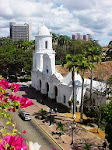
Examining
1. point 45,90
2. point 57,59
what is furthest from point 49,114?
point 57,59

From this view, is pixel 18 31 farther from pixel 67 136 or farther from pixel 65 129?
pixel 67 136

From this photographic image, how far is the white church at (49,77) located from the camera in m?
28.6

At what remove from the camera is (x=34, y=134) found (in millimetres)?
21078

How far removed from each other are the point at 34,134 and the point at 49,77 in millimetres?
13738

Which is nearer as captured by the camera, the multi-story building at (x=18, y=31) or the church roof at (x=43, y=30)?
the church roof at (x=43, y=30)

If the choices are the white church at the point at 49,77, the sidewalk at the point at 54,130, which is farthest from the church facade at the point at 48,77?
the sidewalk at the point at 54,130

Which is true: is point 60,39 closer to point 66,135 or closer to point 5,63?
point 5,63

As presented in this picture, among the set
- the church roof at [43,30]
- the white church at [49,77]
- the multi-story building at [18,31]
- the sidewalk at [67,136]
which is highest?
the multi-story building at [18,31]

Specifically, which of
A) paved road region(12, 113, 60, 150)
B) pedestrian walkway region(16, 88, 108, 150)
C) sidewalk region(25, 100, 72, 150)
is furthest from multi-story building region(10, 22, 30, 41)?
paved road region(12, 113, 60, 150)

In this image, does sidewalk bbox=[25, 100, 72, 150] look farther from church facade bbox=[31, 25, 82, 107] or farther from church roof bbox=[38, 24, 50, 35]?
church roof bbox=[38, 24, 50, 35]

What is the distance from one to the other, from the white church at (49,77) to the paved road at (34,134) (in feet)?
23.8

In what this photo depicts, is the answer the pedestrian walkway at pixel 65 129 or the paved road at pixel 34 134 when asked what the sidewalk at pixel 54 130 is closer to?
the pedestrian walkway at pixel 65 129

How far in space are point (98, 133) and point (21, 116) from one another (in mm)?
9931

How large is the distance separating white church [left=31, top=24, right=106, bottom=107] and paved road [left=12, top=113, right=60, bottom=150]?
726 cm
